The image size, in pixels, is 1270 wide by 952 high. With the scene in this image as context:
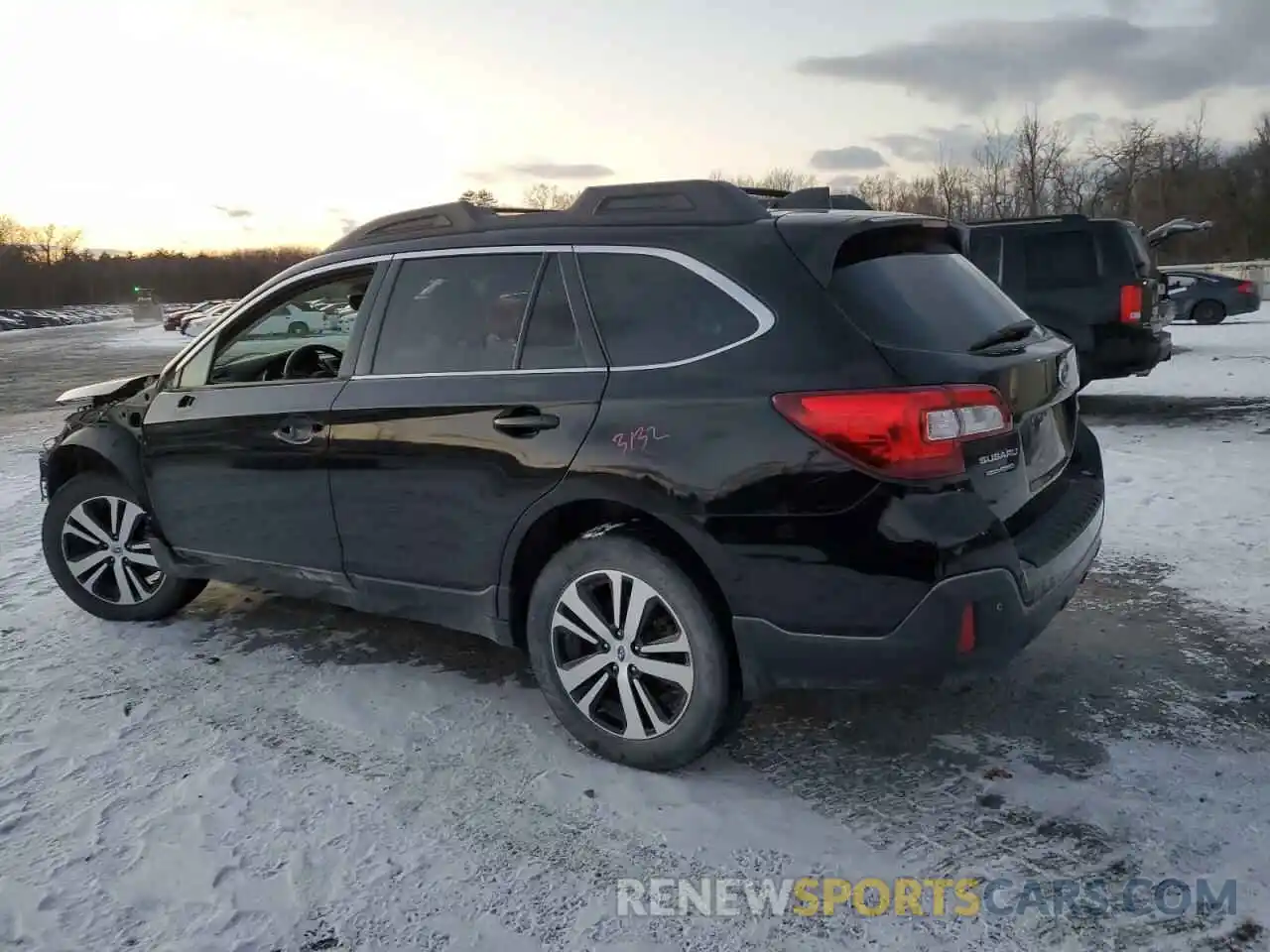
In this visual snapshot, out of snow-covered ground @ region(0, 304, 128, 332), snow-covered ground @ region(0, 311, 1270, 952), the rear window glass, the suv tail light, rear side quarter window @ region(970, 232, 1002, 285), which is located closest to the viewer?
snow-covered ground @ region(0, 311, 1270, 952)

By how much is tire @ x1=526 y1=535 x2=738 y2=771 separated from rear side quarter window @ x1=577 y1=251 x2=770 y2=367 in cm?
63

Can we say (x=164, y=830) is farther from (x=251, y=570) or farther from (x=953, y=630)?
(x=953, y=630)

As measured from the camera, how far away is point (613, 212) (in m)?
3.50

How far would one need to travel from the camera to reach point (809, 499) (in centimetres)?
289

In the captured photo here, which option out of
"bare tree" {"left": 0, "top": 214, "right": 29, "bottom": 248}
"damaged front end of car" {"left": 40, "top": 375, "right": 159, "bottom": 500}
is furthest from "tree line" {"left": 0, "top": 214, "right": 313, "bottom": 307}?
"damaged front end of car" {"left": 40, "top": 375, "right": 159, "bottom": 500}

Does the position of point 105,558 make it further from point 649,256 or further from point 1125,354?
point 1125,354

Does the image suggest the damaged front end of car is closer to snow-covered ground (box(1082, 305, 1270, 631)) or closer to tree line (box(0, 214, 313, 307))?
snow-covered ground (box(1082, 305, 1270, 631))

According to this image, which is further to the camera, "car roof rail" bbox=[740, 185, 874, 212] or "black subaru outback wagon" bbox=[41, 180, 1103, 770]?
"car roof rail" bbox=[740, 185, 874, 212]

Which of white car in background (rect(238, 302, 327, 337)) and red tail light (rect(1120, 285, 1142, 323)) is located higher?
white car in background (rect(238, 302, 327, 337))

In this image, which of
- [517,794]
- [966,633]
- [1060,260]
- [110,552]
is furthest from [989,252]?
[517,794]

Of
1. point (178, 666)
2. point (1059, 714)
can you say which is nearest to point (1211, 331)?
point (1059, 714)

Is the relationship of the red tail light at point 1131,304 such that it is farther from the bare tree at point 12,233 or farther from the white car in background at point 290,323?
the bare tree at point 12,233

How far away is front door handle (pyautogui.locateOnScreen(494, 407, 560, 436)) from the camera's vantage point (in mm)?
3357

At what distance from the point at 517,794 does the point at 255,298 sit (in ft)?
8.24
